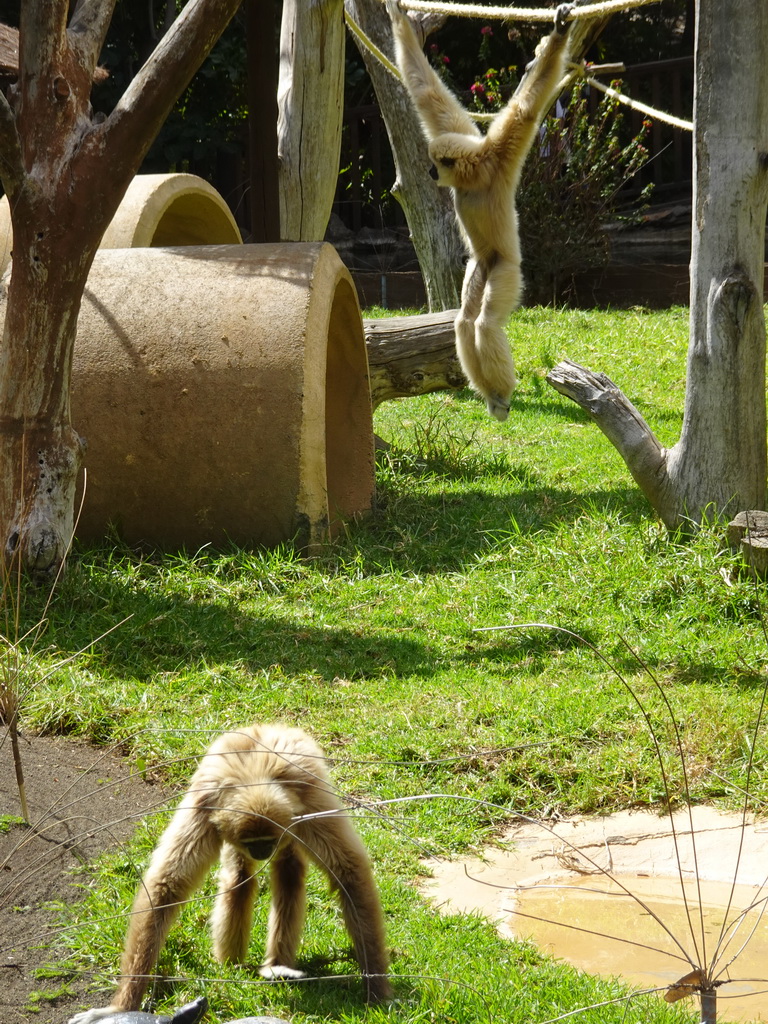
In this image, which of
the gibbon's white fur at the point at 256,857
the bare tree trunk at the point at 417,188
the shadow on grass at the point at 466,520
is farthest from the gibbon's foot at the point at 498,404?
the bare tree trunk at the point at 417,188

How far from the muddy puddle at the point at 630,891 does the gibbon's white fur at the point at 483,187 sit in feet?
10.4

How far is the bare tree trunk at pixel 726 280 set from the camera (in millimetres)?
5992

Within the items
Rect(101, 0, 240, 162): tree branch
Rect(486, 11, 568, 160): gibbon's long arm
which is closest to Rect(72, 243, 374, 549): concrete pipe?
Rect(101, 0, 240, 162): tree branch

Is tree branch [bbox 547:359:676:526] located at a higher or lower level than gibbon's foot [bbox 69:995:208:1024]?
higher

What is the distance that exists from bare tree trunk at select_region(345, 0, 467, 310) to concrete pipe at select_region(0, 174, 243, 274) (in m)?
2.03

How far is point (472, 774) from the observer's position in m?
4.56

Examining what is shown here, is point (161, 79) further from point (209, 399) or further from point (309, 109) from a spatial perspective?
point (309, 109)

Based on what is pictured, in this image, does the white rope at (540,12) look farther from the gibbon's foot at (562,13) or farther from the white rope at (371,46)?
the white rope at (371,46)

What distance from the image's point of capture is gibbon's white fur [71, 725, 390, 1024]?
2963 mm

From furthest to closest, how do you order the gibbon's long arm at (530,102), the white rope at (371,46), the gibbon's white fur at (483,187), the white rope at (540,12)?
the white rope at (371,46)
the gibbon's white fur at (483,187)
the gibbon's long arm at (530,102)
the white rope at (540,12)

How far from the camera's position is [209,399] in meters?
6.79

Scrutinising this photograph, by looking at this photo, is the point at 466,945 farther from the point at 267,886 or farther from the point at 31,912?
the point at 31,912

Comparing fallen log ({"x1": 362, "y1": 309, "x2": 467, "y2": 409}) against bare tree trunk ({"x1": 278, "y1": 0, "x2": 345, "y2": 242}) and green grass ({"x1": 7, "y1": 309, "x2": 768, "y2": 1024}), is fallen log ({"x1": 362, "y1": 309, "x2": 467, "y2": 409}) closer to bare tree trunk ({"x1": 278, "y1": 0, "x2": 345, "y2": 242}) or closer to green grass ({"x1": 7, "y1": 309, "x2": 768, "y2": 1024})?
green grass ({"x1": 7, "y1": 309, "x2": 768, "y2": 1024})

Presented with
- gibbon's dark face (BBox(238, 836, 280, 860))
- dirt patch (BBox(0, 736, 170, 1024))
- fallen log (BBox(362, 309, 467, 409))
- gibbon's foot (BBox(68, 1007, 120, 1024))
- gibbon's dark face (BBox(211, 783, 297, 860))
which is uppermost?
fallen log (BBox(362, 309, 467, 409))
